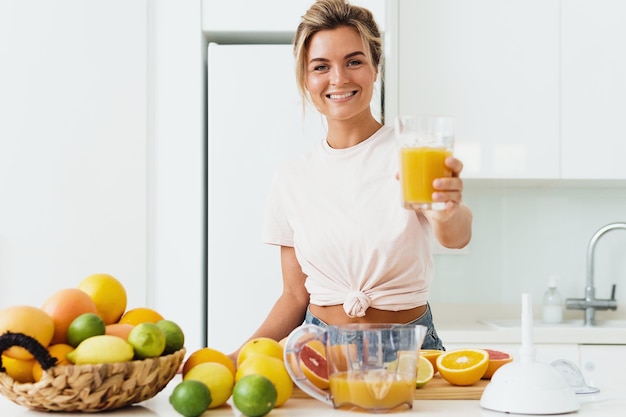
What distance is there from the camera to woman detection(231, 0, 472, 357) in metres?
1.80

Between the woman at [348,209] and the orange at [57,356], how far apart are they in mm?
687

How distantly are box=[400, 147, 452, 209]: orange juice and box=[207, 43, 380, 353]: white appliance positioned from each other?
1653 mm

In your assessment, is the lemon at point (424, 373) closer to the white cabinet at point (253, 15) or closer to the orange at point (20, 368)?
the orange at point (20, 368)

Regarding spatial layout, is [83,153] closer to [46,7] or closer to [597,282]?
[46,7]

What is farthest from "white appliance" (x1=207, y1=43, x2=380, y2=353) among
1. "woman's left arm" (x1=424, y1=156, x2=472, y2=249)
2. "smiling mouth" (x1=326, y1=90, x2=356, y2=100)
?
"woman's left arm" (x1=424, y1=156, x2=472, y2=249)

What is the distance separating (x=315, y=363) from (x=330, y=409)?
0.07 metres

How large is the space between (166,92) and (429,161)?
1.89 metres

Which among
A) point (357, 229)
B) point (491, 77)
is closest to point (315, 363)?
point (357, 229)

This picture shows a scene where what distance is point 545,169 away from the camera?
313 centimetres

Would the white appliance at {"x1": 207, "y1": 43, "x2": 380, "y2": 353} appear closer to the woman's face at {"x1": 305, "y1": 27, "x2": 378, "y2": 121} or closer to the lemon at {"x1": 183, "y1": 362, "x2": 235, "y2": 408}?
the woman's face at {"x1": 305, "y1": 27, "x2": 378, "y2": 121}

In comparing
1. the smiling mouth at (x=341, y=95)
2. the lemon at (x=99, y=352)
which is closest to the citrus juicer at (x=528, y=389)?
the lemon at (x=99, y=352)

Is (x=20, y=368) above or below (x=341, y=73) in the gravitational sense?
below

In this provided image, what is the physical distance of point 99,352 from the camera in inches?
42.8

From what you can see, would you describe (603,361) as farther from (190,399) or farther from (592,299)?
(190,399)
